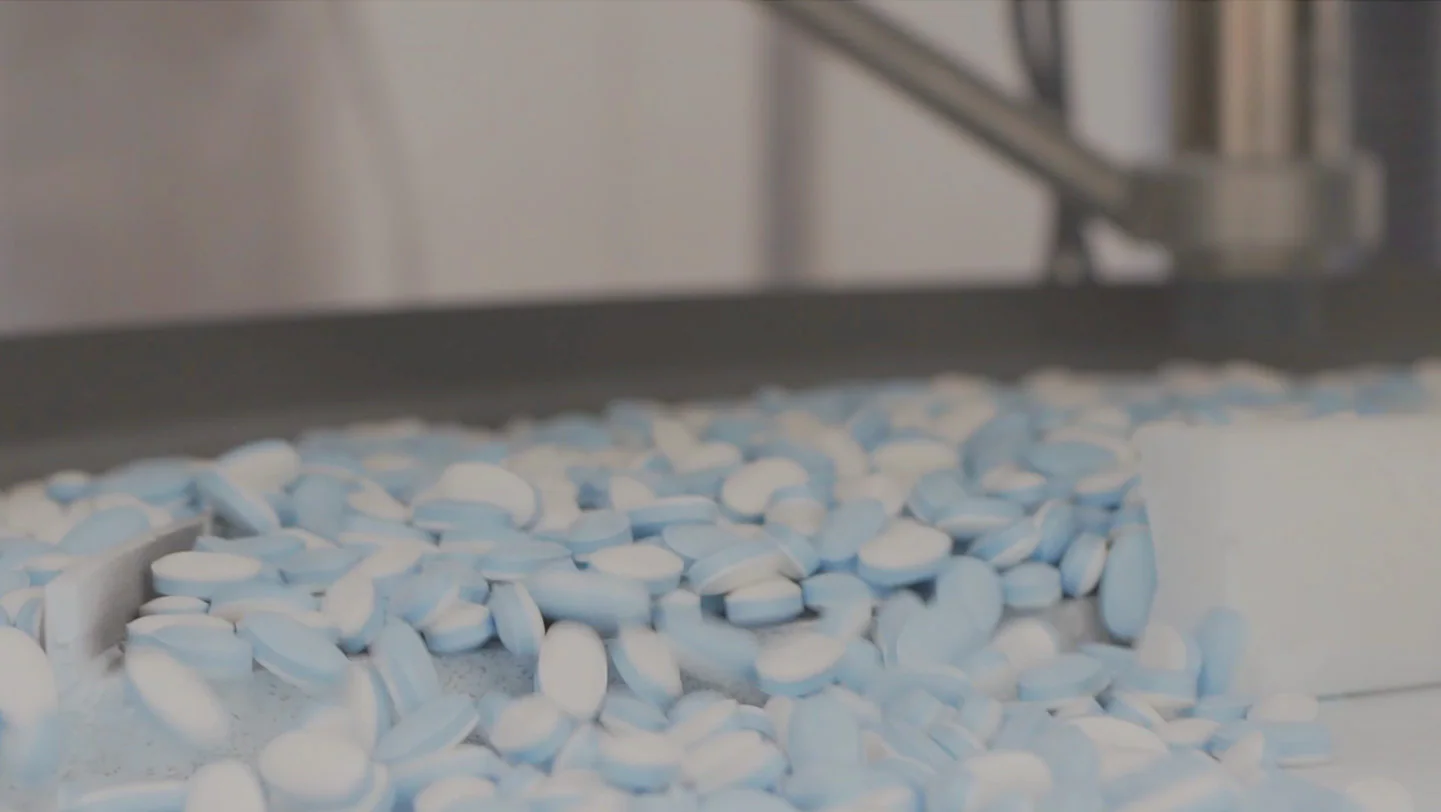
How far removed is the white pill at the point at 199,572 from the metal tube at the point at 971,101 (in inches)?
13.3

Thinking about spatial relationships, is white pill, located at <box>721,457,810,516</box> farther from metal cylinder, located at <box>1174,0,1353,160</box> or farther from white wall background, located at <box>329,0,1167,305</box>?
white wall background, located at <box>329,0,1167,305</box>

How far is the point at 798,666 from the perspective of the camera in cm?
36

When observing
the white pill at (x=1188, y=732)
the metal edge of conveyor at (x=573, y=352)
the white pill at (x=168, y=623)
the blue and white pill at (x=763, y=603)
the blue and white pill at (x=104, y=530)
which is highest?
the metal edge of conveyor at (x=573, y=352)

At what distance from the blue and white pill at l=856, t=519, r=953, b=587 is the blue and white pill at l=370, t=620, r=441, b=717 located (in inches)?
4.7

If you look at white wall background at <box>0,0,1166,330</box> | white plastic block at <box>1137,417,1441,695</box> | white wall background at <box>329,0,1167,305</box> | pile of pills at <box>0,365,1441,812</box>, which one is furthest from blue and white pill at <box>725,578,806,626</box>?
white wall background at <box>329,0,1167,305</box>

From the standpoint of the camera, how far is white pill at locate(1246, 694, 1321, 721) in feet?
1.20

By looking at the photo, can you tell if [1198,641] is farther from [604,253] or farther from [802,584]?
[604,253]

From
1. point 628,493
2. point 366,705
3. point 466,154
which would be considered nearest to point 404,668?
point 366,705

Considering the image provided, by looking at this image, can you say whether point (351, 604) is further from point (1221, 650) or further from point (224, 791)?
point (1221, 650)

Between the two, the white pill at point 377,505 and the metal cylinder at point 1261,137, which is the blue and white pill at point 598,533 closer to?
the white pill at point 377,505

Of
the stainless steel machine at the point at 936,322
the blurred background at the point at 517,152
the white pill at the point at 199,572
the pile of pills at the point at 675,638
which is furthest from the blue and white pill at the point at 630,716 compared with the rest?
the blurred background at the point at 517,152

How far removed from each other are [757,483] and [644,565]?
83 millimetres

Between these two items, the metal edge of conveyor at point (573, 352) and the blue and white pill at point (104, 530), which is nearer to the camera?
the blue and white pill at point (104, 530)

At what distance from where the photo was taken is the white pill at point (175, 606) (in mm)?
366
